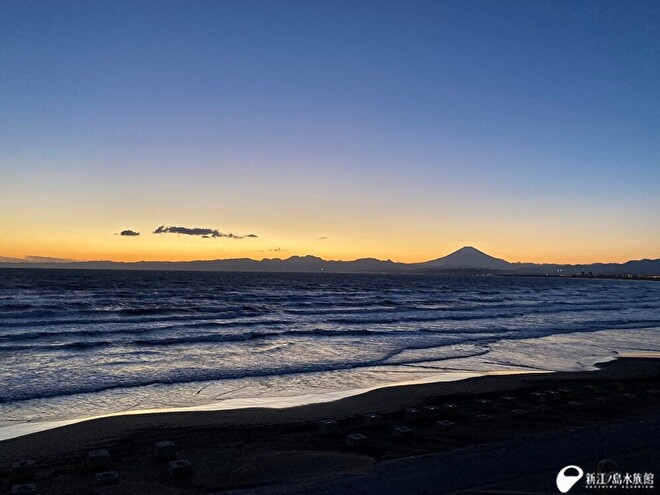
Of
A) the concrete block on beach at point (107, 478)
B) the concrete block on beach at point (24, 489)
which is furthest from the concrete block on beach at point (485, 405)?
the concrete block on beach at point (24, 489)

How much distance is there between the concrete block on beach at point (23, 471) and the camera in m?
6.42

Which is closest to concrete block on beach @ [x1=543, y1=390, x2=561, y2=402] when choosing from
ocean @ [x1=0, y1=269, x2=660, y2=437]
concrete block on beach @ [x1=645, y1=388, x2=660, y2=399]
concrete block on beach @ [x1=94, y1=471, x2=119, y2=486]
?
concrete block on beach @ [x1=645, y1=388, x2=660, y2=399]

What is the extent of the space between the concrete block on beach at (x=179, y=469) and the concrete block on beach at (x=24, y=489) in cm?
161

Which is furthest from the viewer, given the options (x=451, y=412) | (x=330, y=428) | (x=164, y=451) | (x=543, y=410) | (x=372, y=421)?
(x=543, y=410)

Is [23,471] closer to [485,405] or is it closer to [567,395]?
[485,405]

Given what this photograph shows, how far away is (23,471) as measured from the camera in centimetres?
646

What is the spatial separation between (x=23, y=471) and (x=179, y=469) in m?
2.00

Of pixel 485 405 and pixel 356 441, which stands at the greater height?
pixel 356 441

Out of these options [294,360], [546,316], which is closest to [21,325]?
[294,360]

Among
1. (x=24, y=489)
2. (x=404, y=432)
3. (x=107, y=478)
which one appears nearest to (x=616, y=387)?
(x=404, y=432)

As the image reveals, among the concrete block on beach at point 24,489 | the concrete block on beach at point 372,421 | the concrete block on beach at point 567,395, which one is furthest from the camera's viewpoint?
the concrete block on beach at point 567,395

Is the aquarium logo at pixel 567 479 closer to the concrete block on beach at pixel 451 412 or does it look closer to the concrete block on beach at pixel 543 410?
the concrete block on beach at pixel 451 412

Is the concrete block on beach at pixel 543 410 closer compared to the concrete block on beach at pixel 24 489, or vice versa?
the concrete block on beach at pixel 24 489

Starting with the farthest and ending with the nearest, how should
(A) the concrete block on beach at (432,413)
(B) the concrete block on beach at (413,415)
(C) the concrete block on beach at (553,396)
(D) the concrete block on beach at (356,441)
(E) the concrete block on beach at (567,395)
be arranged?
(E) the concrete block on beach at (567,395) < (C) the concrete block on beach at (553,396) < (A) the concrete block on beach at (432,413) < (B) the concrete block on beach at (413,415) < (D) the concrete block on beach at (356,441)
